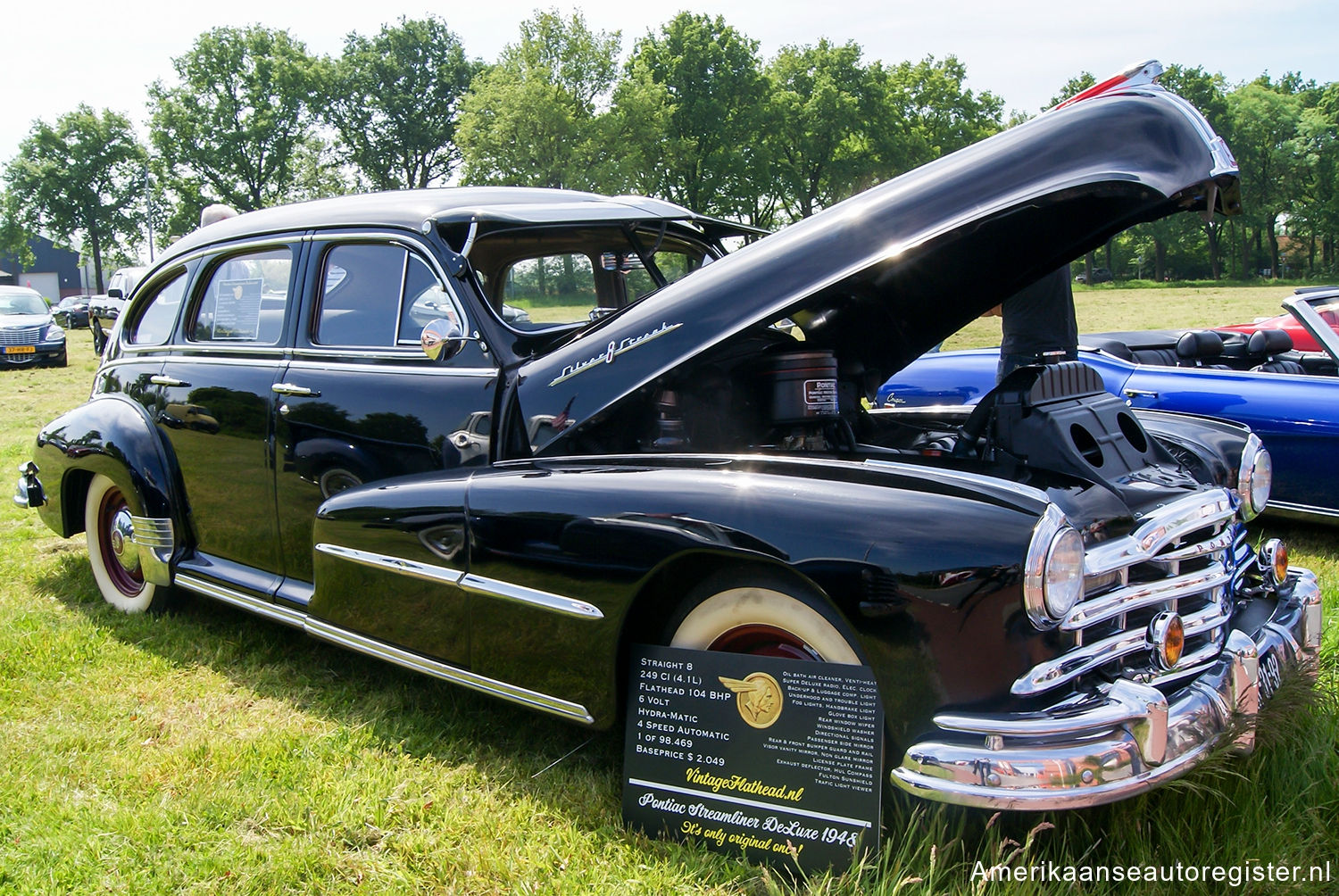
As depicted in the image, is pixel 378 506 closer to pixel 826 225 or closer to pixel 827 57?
pixel 826 225

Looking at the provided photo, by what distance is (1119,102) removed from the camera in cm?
235

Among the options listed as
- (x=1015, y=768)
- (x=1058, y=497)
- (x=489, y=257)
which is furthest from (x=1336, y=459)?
(x=489, y=257)

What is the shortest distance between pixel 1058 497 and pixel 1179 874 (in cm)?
87

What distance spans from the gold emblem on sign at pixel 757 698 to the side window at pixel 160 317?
333cm

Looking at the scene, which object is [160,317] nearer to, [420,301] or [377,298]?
[377,298]

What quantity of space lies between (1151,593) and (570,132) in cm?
4126

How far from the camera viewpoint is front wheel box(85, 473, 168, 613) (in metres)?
4.20

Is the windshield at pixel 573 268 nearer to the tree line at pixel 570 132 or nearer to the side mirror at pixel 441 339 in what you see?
the side mirror at pixel 441 339

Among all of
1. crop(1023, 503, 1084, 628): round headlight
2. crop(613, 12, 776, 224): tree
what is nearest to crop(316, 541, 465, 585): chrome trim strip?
crop(1023, 503, 1084, 628): round headlight

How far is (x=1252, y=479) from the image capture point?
9.93 ft

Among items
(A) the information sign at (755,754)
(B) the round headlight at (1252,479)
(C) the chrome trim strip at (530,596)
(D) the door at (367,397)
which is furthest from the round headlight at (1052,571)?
(D) the door at (367,397)

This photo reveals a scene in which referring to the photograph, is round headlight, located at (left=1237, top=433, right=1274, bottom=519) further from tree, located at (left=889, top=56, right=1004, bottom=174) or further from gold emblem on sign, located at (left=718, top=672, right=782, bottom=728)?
tree, located at (left=889, top=56, right=1004, bottom=174)

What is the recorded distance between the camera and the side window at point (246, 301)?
374 cm

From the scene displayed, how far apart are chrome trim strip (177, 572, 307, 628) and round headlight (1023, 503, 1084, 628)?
98.0 inches
